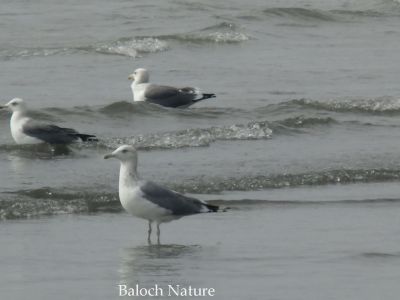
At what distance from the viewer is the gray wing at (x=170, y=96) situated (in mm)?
15945

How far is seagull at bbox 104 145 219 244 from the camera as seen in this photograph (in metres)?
9.02

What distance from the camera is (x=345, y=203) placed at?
34.3 feet

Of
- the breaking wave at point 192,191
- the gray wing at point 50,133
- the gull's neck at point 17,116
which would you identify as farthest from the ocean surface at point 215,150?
the gull's neck at point 17,116

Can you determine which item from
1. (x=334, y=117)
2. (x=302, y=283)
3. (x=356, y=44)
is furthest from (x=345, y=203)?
(x=356, y=44)

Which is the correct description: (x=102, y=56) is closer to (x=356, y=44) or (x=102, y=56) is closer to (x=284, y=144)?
(x=356, y=44)

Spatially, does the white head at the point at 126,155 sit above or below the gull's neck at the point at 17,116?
above

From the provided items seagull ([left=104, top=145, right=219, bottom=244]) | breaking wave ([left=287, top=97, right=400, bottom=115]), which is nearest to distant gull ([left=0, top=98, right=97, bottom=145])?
breaking wave ([left=287, top=97, right=400, bottom=115])

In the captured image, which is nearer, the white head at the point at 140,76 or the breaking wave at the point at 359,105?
the breaking wave at the point at 359,105

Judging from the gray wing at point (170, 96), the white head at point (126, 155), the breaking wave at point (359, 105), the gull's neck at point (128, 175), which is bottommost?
the breaking wave at point (359, 105)

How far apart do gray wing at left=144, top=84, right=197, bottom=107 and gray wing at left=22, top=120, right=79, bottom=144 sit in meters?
2.72

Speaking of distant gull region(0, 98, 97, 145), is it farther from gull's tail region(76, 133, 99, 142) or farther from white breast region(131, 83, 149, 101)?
white breast region(131, 83, 149, 101)

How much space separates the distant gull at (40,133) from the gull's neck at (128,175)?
3.99 metres

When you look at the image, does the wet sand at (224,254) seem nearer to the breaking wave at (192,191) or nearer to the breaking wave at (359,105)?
the breaking wave at (192,191)

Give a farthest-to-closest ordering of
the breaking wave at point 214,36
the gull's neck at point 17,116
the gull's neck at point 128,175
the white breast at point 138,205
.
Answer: the breaking wave at point 214,36
the gull's neck at point 17,116
the gull's neck at point 128,175
the white breast at point 138,205
